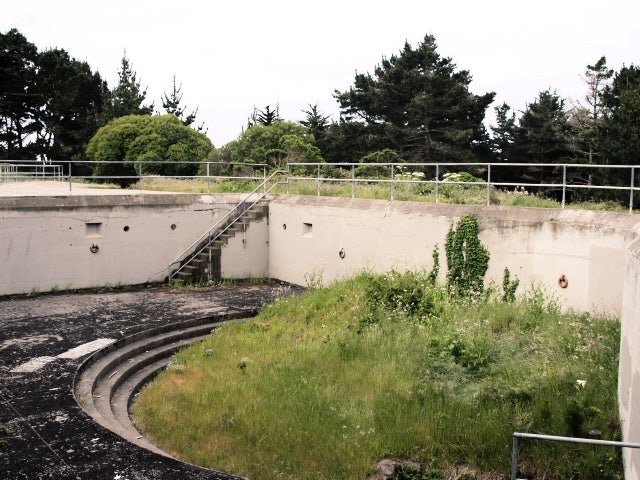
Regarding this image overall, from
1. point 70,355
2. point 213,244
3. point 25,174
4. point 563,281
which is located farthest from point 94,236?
point 25,174

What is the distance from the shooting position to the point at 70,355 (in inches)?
421

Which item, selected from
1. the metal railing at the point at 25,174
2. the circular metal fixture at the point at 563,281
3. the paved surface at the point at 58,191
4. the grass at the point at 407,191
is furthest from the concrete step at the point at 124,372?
the metal railing at the point at 25,174

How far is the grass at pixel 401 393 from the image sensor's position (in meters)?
7.27

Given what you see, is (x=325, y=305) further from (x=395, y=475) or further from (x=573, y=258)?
(x=395, y=475)

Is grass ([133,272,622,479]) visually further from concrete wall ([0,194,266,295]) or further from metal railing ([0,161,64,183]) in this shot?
metal railing ([0,161,64,183])

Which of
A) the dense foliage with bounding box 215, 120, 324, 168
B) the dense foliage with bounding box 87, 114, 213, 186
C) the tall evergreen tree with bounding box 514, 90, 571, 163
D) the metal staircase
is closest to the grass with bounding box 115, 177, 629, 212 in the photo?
the metal staircase

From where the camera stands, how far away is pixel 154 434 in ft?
27.1

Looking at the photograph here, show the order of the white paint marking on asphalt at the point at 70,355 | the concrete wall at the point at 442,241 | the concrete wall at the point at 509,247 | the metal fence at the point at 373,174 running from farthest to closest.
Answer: the metal fence at the point at 373,174 < the concrete wall at the point at 442,241 < the white paint marking on asphalt at the point at 70,355 < the concrete wall at the point at 509,247

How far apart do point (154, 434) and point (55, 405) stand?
1.32 m

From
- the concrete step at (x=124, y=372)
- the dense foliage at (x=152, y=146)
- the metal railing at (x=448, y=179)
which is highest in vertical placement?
the dense foliage at (x=152, y=146)

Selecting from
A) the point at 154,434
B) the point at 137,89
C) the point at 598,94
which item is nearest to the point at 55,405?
the point at 154,434

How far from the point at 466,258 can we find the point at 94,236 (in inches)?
371

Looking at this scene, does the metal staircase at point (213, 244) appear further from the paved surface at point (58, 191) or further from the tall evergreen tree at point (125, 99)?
the tall evergreen tree at point (125, 99)

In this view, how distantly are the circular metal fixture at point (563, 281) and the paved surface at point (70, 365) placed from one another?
21.1 feet
